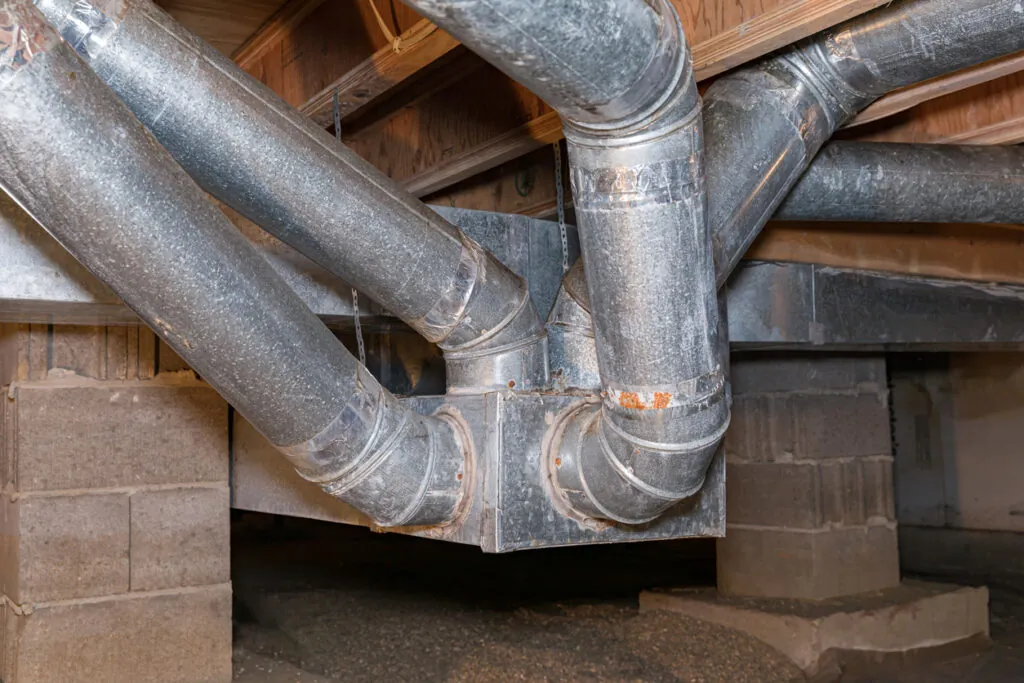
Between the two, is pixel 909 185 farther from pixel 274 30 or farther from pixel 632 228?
pixel 274 30

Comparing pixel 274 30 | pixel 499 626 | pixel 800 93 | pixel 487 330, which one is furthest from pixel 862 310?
pixel 499 626

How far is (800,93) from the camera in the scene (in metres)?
1.59

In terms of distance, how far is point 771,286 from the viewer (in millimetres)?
2578

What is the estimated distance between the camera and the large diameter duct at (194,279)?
3.42ft

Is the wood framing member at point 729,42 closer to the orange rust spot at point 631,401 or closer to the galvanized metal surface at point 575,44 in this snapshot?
the galvanized metal surface at point 575,44

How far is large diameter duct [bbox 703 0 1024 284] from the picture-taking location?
4.76ft

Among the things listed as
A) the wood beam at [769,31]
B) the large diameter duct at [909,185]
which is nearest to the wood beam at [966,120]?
the large diameter duct at [909,185]

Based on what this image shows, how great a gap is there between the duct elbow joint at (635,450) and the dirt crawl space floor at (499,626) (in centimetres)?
182

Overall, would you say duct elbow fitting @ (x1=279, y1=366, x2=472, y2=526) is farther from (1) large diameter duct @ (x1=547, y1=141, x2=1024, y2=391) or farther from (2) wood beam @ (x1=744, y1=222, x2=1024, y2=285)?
(2) wood beam @ (x1=744, y1=222, x2=1024, y2=285)

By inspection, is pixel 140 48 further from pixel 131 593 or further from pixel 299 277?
pixel 131 593

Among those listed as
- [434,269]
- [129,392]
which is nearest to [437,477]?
[434,269]

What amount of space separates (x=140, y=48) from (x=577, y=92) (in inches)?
24.2

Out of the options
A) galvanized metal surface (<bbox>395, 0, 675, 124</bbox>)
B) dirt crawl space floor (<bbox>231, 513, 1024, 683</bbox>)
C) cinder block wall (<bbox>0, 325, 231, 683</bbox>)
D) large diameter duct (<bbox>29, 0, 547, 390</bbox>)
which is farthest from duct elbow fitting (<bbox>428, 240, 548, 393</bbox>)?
dirt crawl space floor (<bbox>231, 513, 1024, 683</bbox>)

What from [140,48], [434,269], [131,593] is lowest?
[131,593]
